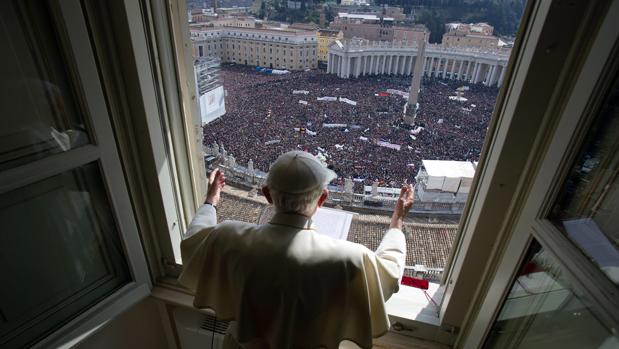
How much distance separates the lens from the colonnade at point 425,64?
0.98 m

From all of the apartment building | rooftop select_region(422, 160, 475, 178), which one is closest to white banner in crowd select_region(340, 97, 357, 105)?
the apartment building

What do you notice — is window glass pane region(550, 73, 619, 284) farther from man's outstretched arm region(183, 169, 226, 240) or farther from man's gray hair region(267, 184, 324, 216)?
man's outstretched arm region(183, 169, 226, 240)

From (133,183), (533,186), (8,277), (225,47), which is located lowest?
(8,277)

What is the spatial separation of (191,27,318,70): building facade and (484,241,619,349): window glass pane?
3.43 ft

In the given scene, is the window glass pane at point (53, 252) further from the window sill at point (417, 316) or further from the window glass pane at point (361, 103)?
the window sill at point (417, 316)

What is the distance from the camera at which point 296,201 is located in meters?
0.72

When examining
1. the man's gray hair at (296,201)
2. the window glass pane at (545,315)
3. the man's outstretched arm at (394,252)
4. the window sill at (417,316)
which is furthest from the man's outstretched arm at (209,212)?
the window glass pane at (545,315)

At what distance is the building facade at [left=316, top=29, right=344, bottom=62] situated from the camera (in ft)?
4.06

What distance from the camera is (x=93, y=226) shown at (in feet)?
3.43

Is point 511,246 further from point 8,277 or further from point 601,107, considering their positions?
point 8,277

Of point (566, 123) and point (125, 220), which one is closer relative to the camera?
point (566, 123)

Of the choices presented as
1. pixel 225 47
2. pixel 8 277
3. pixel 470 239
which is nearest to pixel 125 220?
pixel 8 277

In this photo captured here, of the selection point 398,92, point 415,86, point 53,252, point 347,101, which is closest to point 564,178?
point 415,86

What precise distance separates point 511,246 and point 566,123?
317mm
